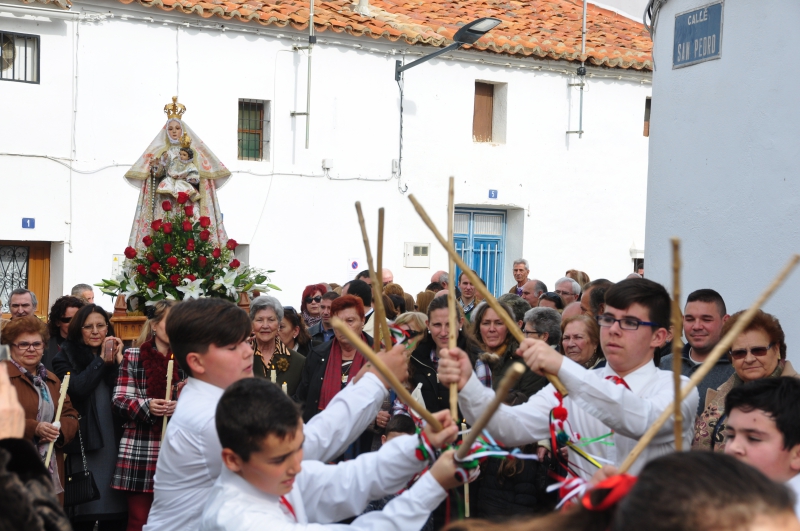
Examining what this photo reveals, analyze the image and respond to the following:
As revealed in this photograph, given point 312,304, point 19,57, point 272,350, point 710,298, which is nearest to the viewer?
point 710,298

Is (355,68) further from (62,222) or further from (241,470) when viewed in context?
(241,470)

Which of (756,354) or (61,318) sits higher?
(756,354)

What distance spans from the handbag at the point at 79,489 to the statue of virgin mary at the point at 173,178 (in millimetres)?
2624

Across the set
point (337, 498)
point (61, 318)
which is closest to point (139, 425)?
point (61, 318)

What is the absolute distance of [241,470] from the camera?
2586 mm

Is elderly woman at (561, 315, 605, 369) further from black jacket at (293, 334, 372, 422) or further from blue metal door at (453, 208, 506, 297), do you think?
blue metal door at (453, 208, 506, 297)

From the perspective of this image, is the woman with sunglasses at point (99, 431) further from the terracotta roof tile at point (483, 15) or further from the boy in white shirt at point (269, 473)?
the terracotta roof tile at point (483, 15)

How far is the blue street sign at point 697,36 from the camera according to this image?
661cm

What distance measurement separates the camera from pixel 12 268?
44.6 ft

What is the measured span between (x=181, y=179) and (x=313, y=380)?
2.90 metres

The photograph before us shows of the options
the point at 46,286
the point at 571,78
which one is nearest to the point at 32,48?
the point at 46,286

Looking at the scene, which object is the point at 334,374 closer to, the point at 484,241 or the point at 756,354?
the point at 756,354

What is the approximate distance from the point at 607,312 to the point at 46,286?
39.8ft

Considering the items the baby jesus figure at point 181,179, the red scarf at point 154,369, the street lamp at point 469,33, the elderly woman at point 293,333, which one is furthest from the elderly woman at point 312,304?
the street lamp at point 469,33
